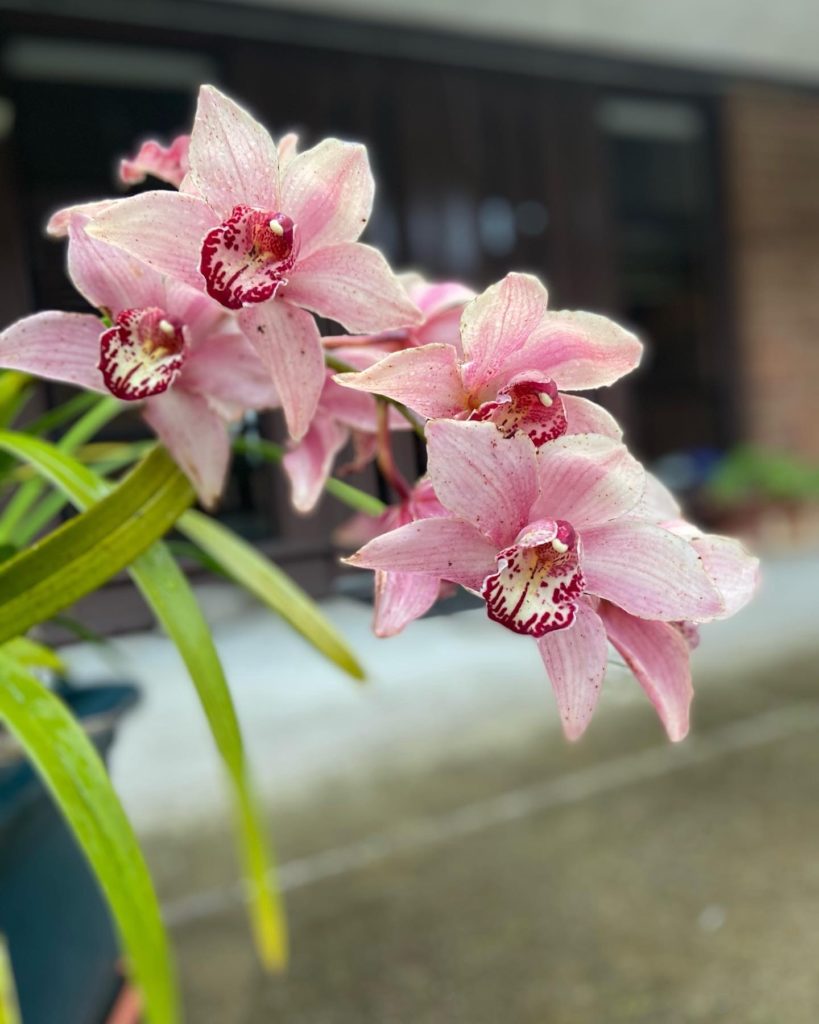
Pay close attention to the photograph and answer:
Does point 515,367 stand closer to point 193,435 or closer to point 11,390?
point 193,435

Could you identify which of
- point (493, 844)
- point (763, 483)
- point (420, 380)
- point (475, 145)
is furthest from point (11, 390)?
point (763, 483)

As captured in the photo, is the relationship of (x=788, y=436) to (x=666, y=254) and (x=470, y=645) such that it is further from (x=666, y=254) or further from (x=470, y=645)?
(x=470, y=645)

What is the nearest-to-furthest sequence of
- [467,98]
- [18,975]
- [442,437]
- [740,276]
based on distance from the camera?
1. [442,437]
2. [18,975]
3. [467,98]
4. [740,276]

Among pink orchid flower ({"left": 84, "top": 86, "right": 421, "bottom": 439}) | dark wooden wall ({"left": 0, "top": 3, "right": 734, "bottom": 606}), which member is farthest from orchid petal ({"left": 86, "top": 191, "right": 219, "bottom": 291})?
dark wooden wall ({"left": 0, "top": 3, "right": 734, "bottom": 606})

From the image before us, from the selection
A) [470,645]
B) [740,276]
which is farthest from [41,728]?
[740,276]

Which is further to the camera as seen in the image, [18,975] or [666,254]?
[666,254]

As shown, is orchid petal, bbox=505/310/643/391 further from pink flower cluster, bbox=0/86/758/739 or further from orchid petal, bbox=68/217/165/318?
orchid petal, bbox=68/217/165/318
